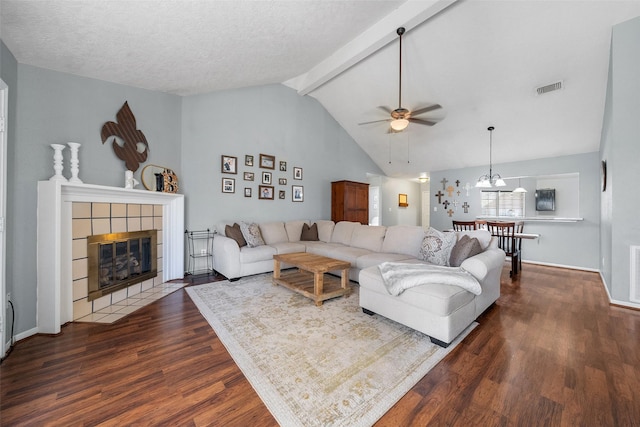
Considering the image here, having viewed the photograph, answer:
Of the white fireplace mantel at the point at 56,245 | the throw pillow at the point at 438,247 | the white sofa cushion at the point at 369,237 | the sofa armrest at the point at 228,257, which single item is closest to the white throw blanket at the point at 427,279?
the throw pillow at the point at 438,247

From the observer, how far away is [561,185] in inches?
225

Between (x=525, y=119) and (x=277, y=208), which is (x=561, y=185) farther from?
(x=277, y=208)

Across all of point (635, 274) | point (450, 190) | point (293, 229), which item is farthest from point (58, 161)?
point (450, 190)

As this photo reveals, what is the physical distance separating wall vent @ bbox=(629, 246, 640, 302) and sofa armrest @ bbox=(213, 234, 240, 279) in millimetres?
4855

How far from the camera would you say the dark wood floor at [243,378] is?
135 centimetres

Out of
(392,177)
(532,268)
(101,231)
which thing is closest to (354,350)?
(101,231)

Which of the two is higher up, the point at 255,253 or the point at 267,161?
the point at 267,161

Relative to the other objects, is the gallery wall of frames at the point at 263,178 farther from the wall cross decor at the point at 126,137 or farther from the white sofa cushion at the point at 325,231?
the wall cross decor at the point at 126,137

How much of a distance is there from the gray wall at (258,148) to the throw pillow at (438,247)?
317cm

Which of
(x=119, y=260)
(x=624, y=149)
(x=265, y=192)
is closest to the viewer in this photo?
(x=624, y=149)

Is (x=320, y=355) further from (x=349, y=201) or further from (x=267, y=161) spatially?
(x=349, y=201)

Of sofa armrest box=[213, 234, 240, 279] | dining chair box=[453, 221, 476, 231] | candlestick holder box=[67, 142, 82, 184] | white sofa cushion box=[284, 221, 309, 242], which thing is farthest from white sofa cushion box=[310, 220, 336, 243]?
candlestick holder box=[67, 142, 82, 184]

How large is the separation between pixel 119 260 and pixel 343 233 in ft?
11.0

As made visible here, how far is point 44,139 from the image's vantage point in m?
2.40
